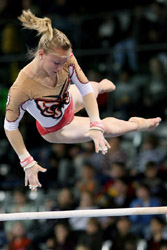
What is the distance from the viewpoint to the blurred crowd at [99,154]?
750cm

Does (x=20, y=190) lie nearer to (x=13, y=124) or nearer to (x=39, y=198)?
(x=39, y=198)

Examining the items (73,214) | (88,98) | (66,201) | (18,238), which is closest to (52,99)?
(88,98)

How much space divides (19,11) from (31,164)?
5.35 meters

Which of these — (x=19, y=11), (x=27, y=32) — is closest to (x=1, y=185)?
(x=27, y=32)

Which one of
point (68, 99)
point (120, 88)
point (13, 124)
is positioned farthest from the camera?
point (120, 88)

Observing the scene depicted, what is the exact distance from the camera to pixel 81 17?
30.1 feet

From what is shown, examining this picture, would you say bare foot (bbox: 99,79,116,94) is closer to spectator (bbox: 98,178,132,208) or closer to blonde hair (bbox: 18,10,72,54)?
blonde hair (bbox: 18,10,72,54)

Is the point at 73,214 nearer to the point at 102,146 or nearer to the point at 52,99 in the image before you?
the point at 102,146

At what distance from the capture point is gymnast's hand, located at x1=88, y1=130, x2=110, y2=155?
4.62 m

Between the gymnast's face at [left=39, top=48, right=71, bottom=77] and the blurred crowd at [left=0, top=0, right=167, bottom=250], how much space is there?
3.03 metres

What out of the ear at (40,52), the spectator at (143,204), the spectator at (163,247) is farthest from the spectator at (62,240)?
the ear at (40,52)

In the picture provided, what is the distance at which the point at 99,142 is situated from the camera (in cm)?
465

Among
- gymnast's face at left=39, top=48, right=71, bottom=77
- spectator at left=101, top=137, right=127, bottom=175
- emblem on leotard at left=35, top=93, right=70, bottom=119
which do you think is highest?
gymnast's face at left=39, top=48, right=71, bottom=77

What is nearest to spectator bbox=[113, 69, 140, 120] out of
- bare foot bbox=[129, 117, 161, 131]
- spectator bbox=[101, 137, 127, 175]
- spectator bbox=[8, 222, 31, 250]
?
spectator bbox=[101, 137, 127, 175]
